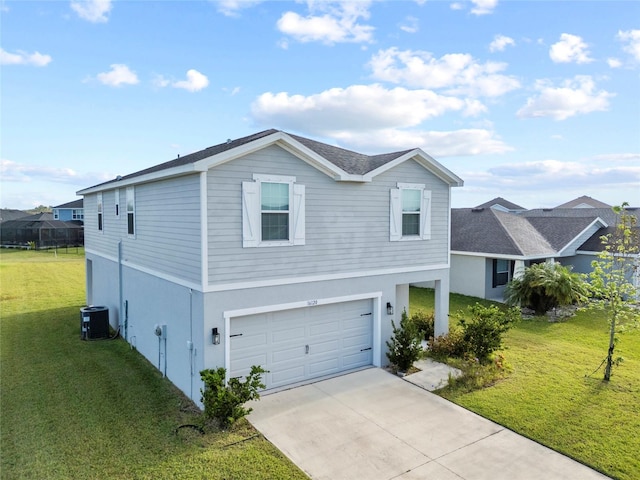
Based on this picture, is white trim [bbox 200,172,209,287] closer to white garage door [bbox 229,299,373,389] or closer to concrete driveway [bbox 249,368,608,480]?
white garage door [bbox 229,299,373,389]

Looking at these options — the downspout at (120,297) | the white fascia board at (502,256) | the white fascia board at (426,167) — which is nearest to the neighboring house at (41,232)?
the downspout at (120,297)

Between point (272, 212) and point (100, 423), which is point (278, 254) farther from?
point (100, 423)

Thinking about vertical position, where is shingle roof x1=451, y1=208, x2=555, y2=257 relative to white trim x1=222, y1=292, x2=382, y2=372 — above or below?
above

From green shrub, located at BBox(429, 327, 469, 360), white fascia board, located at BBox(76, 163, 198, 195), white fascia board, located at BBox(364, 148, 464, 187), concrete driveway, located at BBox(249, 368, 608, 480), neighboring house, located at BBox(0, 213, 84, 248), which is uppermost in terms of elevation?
white fascia board, located at BBox(364, 148, 464, 187)

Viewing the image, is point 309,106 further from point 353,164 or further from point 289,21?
point 353,164

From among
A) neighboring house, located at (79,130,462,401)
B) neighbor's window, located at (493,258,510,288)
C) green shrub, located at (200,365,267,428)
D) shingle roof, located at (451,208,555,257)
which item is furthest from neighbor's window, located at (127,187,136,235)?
neighbor's window, located at (493,258,510,288)

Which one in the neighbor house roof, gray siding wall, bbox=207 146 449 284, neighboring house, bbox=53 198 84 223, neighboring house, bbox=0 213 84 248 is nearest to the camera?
the neighbor house roof
